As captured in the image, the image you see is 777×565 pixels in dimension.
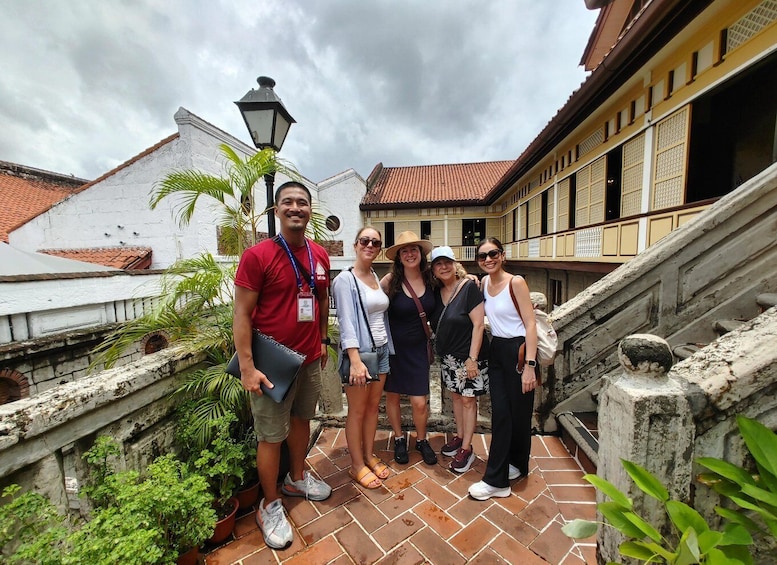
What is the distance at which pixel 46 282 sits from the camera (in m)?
4.55

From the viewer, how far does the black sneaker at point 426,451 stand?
8.79 ft

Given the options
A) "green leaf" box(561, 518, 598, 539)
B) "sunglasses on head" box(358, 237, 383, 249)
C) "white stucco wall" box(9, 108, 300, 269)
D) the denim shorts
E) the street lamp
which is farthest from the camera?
"white stucco wall" box(9, 108, 300, 269)

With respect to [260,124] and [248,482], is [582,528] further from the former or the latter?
[260,124]

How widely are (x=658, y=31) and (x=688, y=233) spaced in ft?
13.8

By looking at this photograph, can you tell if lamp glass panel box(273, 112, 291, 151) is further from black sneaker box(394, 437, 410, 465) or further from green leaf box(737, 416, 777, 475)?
green leaf box(737, 416, 777, 475)

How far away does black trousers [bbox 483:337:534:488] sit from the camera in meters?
2.29

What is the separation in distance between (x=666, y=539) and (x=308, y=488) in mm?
2045

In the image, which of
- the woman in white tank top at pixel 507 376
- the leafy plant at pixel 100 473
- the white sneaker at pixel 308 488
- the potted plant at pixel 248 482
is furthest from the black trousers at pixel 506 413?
the leafy plant at pixel 100 473

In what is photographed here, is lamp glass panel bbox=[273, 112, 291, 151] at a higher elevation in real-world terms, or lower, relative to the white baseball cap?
higher

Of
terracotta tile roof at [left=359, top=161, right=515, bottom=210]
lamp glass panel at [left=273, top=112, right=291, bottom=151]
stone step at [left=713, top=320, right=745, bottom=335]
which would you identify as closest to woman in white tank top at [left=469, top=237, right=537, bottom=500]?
stone step at [left=713, top=320, right=745, bottom=335]

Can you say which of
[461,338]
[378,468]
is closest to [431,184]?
[461,338]

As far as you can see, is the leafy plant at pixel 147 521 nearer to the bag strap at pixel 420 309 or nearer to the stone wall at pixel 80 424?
the stone wall at pixel 80 424

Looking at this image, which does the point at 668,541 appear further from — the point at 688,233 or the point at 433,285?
the point at 688,233

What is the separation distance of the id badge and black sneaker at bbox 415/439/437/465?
1587mm
